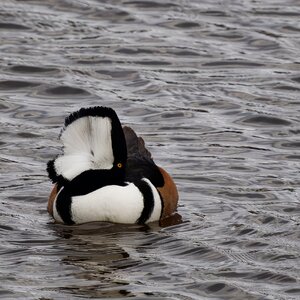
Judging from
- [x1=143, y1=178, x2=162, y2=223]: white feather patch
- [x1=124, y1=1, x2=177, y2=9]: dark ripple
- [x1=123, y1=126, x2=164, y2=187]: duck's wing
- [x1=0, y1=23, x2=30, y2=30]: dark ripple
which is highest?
[x1=124, y1=1, x2=177, y2=9]: dark ripple

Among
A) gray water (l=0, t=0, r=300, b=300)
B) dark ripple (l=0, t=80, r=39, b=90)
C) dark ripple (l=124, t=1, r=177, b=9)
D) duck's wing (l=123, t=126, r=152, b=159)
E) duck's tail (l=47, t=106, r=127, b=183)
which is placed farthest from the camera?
dark ripple (l=124, t=1, r=177, b=9)

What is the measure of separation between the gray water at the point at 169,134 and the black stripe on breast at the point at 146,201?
3.3 inches

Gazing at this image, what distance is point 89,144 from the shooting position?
1118 cm

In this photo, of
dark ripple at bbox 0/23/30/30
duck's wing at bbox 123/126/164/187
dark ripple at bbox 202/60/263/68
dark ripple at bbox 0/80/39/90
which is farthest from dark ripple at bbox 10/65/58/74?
duck's wing at bbox 123/126/164/187

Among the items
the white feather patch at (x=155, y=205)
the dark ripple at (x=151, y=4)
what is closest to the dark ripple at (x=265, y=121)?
the white feather patch at (x=155, y=205)

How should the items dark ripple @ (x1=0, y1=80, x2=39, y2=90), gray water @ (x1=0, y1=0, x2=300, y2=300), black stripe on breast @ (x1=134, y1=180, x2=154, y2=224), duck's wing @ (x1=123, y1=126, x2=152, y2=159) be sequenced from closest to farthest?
1. gray water @ (x1=0, y1=0, x2=300, y2=300)
2. black stripe on breast @ (x1=134, y1=180, x2=154, y2=224)
3. duck's wing @ (x1=123, y1=126, x2=152, y2=159)
4. dark ripple @ (x1=0, y1=80, x2=39, y2=90)

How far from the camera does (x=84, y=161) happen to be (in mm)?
11250

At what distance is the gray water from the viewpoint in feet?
32.9

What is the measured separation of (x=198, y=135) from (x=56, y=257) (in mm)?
4227

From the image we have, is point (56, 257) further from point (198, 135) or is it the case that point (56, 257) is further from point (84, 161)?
point (198, 135)

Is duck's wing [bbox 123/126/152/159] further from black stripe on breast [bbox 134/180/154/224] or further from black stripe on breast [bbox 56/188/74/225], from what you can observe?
black stripe on breast [bbox 56/188/74/225]

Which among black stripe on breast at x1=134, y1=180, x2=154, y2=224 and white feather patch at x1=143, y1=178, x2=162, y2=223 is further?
white feather patch at x1=143, y1=178, x2=162, y2=223

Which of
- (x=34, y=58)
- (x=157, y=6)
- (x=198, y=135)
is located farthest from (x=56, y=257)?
(x=157, y=6)

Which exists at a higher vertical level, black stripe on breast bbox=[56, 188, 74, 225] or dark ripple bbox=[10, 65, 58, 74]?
dark ripple bbox=[10, 65, 58, 74]
